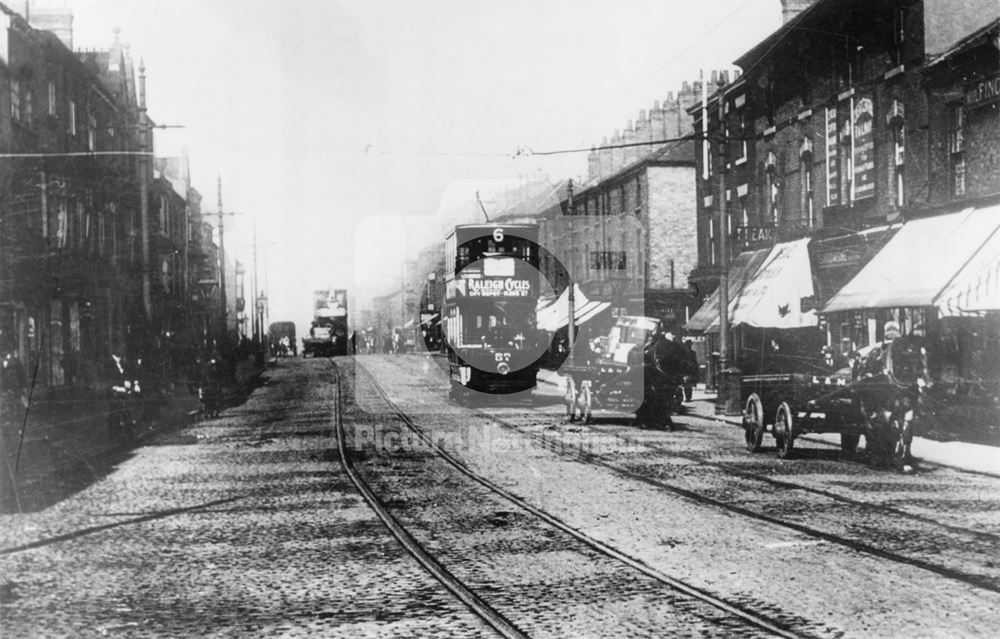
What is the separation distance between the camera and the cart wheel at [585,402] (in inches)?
845

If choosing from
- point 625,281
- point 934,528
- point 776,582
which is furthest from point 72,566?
point 625,281

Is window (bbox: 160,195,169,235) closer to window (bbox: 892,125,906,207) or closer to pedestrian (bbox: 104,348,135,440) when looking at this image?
pedestrian (bbox: 104,348,135,440)

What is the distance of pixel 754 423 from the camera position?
16.5m

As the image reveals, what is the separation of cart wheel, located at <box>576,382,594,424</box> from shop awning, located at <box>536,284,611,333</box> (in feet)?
63.8

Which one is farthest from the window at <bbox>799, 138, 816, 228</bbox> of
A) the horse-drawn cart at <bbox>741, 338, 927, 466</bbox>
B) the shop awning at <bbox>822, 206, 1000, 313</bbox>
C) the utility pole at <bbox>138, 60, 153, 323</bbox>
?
→ the utility pole at <bbox>138, 60, 153, 323</bbox>

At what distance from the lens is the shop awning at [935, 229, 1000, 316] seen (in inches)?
690

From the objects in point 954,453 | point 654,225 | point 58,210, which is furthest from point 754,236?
point 58,210

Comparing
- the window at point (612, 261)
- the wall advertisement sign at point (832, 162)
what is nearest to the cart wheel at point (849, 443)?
the wall advertisement sign at point (832, 162)

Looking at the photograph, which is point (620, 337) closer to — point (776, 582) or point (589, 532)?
point (589, 532)

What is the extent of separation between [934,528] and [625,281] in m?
35.9

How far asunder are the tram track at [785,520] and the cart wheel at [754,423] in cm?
112

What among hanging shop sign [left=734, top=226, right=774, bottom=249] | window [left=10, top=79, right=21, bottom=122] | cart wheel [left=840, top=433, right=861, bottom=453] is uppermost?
window [left=10, top=79, right=21, bottom=122]

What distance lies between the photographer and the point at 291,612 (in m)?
7.00

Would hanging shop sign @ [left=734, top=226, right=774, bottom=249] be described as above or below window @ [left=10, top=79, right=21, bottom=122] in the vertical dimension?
below
